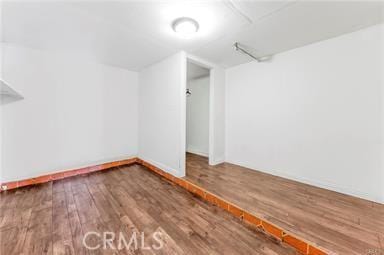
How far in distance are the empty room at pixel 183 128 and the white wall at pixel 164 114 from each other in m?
0.03

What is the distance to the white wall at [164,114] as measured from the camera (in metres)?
2.63

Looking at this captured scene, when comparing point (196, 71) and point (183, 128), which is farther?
point (196, 71)

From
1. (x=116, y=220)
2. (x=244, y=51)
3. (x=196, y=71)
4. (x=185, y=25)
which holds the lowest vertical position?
(x=116, y=220)

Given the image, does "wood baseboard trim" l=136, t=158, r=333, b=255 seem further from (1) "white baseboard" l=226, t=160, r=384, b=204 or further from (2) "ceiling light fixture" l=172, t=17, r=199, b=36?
(2) "ceiling light fixture" l=172, t=17, r=199, b=36

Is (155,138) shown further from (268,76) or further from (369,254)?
(369,254)

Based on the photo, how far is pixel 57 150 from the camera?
8.89ft

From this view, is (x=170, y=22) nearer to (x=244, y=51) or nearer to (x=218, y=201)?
(x=244, y=51)

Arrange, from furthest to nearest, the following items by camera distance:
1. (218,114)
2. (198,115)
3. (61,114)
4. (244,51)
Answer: (198,115) < (218,114) < (61,114) < (244,51)

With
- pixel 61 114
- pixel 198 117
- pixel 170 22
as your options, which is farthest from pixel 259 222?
pixel 61 114

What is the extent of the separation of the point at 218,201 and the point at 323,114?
202cm

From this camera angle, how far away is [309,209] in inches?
67.3

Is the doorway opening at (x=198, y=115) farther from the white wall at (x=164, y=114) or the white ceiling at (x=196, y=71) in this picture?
the white wall at (x=164, y=114)

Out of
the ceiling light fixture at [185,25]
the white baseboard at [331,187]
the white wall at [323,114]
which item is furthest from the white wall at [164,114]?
the white baseboard at [331,187]

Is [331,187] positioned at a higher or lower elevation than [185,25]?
lower
